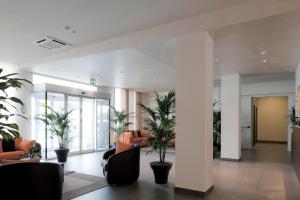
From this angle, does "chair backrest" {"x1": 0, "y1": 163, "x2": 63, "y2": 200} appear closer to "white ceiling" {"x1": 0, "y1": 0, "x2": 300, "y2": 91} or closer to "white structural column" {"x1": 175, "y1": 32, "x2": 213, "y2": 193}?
"white structural column" {"x1": 175, "y1": 32, "x2": 213, "y2": 193}

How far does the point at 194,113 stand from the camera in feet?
13.7

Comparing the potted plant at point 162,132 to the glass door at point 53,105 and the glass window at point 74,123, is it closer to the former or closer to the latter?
the glass door at point 53,105

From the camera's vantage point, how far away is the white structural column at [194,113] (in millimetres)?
4070

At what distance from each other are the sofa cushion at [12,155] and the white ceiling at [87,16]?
9.91 ft

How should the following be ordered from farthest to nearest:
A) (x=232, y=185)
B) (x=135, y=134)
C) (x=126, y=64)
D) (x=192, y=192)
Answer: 1. (x=135, y=134)
2. (x=126, y=64)
3. (x=232, y=185)
4. (x=192, y=192)

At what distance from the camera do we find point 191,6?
3.82m

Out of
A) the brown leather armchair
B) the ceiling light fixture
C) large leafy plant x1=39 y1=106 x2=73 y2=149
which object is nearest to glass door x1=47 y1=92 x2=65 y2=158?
large leafy plant x1=39 y1=106 x2=73 y2=149

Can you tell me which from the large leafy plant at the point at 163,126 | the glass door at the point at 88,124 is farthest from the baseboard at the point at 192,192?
the glass door at the point at 88,124

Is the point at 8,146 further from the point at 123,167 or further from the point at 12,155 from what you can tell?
the point at 123,167

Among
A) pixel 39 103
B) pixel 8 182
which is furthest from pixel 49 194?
pixel 39 103

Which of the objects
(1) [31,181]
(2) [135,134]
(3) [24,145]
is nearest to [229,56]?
(1) [31,181]

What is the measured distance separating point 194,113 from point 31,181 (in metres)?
2.75

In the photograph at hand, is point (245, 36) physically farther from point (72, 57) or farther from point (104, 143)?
point (104, 143)

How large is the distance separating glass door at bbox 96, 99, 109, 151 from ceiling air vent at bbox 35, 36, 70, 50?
525cm
